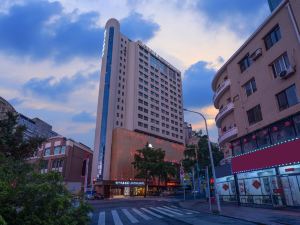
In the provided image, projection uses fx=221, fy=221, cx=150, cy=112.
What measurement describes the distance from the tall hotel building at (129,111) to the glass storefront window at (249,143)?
46504 mm

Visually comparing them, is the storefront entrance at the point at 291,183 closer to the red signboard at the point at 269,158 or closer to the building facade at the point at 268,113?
the building facade at the point at 268,113

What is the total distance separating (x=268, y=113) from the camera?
22781 millimetres

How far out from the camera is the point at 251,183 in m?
24.6

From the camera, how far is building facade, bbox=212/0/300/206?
1978cm

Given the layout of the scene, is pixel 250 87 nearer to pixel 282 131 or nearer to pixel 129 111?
pixel 282 131

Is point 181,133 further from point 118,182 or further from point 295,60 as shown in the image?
point 295,60

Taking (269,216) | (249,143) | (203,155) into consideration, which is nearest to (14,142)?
(269,216)

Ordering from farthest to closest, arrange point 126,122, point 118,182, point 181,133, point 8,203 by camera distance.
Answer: point 181,133 < point 126,122 < point 118,182 < point 8,203

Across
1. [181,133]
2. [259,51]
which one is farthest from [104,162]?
[259,51]

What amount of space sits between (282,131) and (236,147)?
25.3 ft

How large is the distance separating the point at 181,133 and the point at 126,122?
31486mm

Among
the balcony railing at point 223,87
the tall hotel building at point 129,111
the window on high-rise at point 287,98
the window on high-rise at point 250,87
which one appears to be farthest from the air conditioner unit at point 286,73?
the tall hotel building at point 129,111

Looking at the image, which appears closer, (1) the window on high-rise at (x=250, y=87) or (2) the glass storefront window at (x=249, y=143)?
(2) the glass storefront window at (x=249, y=143)

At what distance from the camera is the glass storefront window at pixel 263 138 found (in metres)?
22.6
